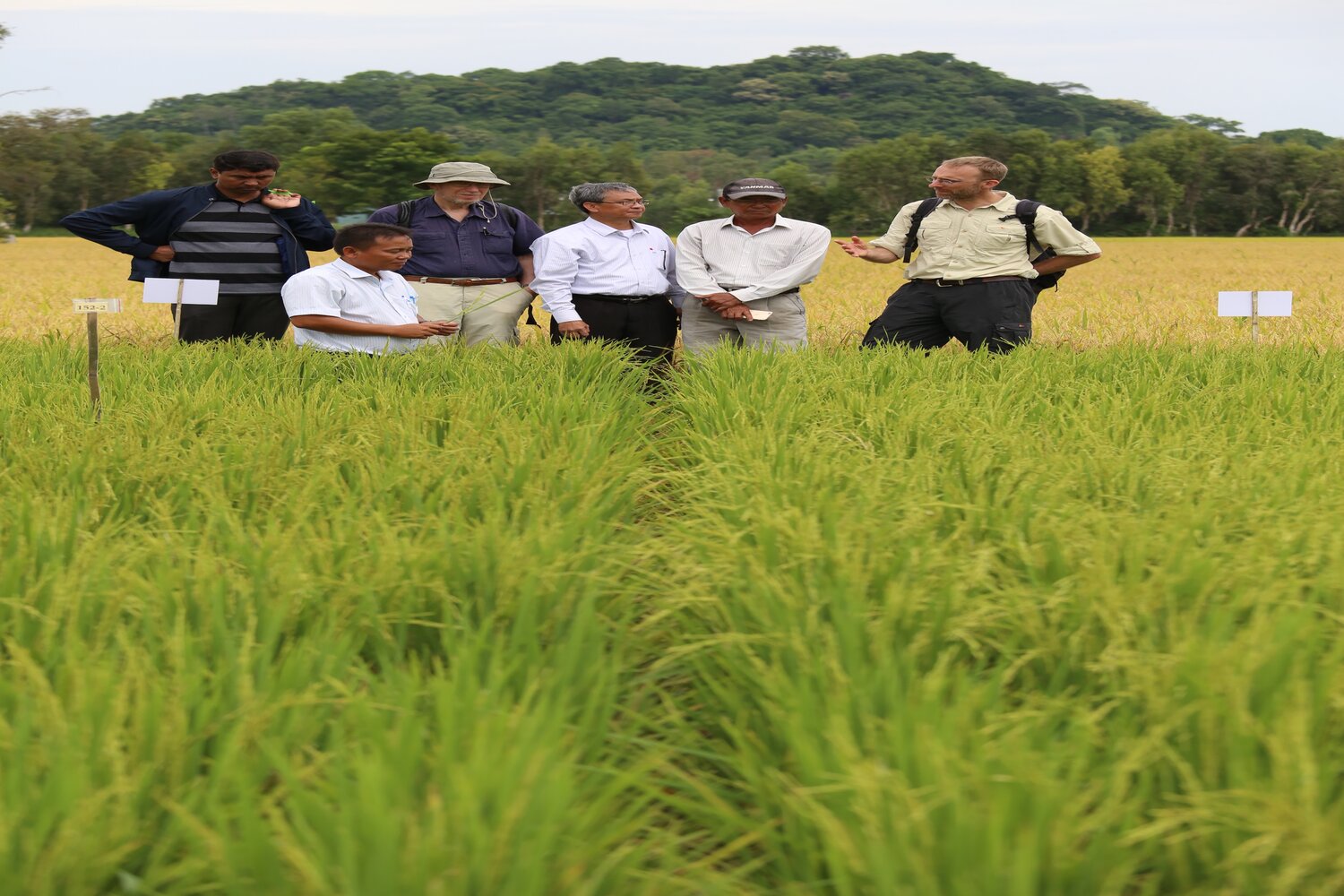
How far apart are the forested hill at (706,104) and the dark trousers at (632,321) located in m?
111

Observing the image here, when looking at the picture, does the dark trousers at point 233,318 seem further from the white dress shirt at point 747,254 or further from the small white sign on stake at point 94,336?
the white dress shirt at point 747,254

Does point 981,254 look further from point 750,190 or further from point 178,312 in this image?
point 178,312

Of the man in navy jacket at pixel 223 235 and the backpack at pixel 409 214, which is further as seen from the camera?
the backpack at pixel 409 214

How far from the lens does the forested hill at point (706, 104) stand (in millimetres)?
124312

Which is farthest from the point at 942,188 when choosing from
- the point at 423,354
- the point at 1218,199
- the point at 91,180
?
the point at 1218,199

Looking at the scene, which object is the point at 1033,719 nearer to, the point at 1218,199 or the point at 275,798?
the point at 275,798

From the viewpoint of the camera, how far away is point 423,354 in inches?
203

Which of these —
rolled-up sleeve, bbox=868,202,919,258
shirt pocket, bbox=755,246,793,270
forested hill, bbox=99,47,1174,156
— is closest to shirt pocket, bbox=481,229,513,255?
shirt pocket, bbox=755,246,793,270

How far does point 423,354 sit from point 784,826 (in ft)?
12.5

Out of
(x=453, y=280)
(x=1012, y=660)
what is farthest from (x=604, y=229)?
(x=1012, y=660)

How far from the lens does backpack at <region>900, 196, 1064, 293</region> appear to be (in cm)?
612

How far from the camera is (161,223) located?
6012 millimetres

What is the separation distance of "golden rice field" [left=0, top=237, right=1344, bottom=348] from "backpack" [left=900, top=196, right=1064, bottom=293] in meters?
0.37

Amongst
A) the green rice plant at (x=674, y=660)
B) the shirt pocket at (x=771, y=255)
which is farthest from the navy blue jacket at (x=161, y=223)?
the green rice plant at (x=674, y=660)
